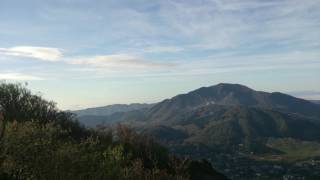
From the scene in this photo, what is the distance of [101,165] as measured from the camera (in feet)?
140

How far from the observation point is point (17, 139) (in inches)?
1527

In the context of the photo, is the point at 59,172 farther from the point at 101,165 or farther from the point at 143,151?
the point at 143,151

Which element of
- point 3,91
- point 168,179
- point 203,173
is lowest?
point 203,173

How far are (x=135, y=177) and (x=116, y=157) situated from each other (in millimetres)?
3563

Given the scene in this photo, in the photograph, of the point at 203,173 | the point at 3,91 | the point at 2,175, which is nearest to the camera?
the point at 2,175

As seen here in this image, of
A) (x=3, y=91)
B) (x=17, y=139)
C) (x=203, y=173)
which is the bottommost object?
(x=203, y=173)

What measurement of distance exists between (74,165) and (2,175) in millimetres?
5508

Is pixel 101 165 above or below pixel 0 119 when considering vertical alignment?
below

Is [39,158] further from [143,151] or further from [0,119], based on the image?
[143,151]

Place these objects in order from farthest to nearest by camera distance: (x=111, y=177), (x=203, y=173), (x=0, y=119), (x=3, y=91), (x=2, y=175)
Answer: (x=203, y=173)
(x=3, y=91)
(x=0, y=119)
(x=111, y=177)
(x=2, y=175)

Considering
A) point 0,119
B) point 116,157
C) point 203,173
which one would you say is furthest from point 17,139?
point 203,173

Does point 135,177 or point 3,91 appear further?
point 3,91

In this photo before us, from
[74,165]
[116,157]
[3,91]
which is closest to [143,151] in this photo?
[3,91]

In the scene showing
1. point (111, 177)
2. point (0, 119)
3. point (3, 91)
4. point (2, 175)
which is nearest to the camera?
point (2, 175)
